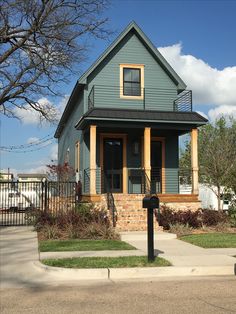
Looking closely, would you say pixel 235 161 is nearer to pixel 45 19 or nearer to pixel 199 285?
pixel 45 19

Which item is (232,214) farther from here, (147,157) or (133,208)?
(147,157)

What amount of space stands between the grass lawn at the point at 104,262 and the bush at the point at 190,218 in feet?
22.0

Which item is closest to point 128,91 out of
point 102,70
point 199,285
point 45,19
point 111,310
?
point 102,70

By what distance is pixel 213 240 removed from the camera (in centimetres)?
1427

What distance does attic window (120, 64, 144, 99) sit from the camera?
72.6 ft

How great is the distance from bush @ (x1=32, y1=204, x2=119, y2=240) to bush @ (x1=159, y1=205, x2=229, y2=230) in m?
2.37

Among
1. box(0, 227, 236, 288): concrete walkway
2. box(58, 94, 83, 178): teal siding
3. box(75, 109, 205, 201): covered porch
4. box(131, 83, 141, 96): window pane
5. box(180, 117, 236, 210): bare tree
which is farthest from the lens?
box(180, 117, 236, 210): bare tree

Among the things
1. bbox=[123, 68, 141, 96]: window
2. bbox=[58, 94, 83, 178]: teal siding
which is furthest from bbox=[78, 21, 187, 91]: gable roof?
bbox=[58, 94, 83, 178]: teal siding

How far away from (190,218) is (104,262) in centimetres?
811

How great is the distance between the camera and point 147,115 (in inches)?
798

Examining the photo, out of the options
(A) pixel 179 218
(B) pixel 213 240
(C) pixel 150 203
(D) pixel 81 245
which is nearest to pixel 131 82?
(A) pixel 179 218

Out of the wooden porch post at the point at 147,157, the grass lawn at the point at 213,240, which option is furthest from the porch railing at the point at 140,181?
the grass lawn at the point at 213,240

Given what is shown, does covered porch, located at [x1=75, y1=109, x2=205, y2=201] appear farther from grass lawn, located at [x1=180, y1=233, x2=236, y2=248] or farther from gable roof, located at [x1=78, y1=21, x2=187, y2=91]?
grass lawn, located at [x1=180, y1=233, x2=236, y2=248]

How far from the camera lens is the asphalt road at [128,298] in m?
6.77
